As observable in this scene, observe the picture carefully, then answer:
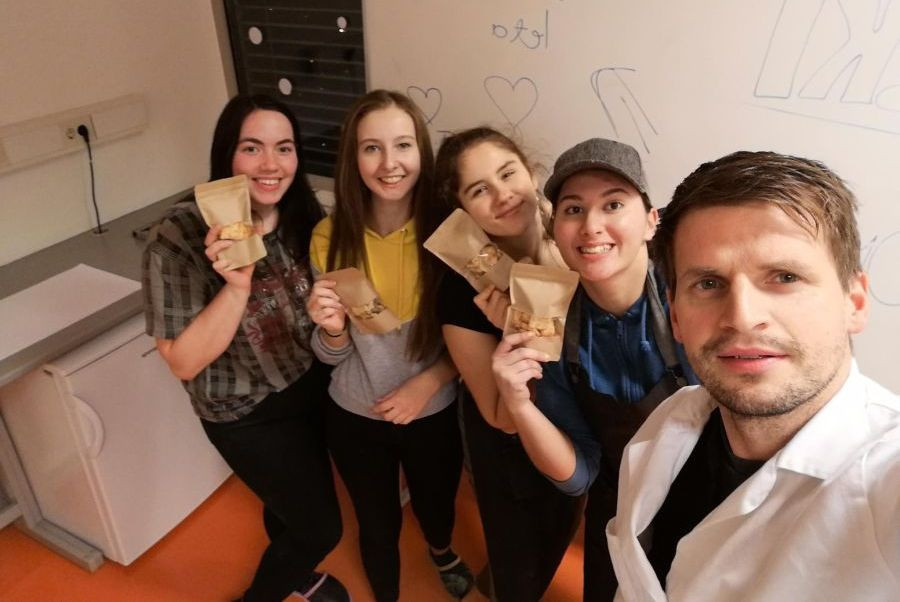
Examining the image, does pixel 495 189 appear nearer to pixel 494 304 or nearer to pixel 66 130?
pixel 494 304

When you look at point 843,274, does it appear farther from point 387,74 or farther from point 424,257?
point 387,74

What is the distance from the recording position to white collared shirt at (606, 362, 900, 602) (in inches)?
26.2

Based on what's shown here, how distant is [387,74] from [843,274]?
4.85 feet

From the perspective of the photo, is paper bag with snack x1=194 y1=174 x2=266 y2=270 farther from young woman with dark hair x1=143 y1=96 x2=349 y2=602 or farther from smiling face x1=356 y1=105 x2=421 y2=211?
smiling face x1=356 y1=105 x2=421 y2=211

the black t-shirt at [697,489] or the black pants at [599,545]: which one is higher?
the black t-shirt at [697,489]

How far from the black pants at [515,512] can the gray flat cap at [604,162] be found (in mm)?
613

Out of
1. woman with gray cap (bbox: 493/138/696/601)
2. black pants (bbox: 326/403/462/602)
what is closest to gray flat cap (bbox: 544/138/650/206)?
woman with gray cap (bbox: 493/138/696/601)

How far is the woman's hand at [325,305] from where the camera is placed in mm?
1342

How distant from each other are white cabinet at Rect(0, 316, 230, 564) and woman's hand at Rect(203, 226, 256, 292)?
0.65m

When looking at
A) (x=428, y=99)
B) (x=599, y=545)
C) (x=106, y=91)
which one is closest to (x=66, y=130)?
(x=106, y=91)

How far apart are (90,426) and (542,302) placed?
4.33ft

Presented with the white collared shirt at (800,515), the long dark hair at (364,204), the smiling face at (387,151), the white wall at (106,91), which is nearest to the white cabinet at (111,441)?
the white wall at (106,91)

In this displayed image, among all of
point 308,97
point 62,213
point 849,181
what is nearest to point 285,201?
point 308,97

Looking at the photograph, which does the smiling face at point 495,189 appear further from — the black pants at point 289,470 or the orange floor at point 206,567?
the orange floor at point 206,567
